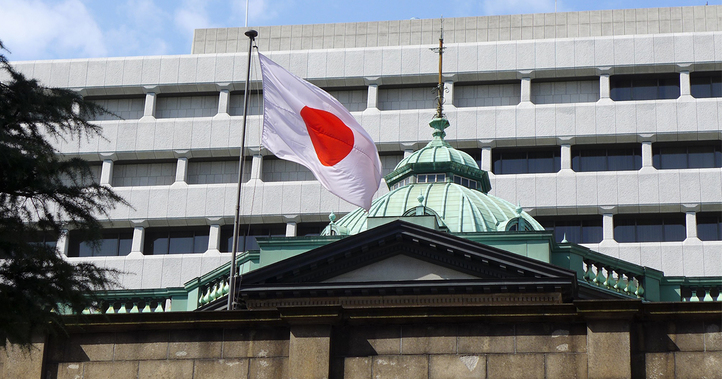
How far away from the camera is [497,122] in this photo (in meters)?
65.4

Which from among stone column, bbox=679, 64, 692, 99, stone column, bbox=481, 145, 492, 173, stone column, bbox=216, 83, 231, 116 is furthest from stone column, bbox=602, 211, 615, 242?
stone column, bbox=216, 83, 231, 116

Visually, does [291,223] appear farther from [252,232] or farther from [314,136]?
[314,136]

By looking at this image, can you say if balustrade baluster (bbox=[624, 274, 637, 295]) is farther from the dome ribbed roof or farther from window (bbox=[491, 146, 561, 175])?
window (bbox=[491, 146, 561, 175])

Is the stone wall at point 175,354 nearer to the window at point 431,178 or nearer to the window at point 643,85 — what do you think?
the window at point 431,178

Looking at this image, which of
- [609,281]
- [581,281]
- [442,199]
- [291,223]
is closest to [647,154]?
[291,223]

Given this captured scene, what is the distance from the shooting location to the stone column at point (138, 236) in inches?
2613

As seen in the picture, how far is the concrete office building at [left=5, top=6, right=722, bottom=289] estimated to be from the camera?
209ft

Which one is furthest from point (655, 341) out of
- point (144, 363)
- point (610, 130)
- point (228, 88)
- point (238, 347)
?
point (228, 88)

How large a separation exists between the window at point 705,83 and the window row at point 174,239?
19.5m

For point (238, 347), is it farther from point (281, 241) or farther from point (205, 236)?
point (205, 236)

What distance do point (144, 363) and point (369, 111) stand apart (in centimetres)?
4372

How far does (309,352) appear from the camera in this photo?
22781mm

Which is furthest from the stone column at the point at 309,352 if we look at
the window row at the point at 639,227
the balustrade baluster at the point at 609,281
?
the window row at the point at 639,227

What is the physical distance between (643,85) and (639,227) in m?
7.33
